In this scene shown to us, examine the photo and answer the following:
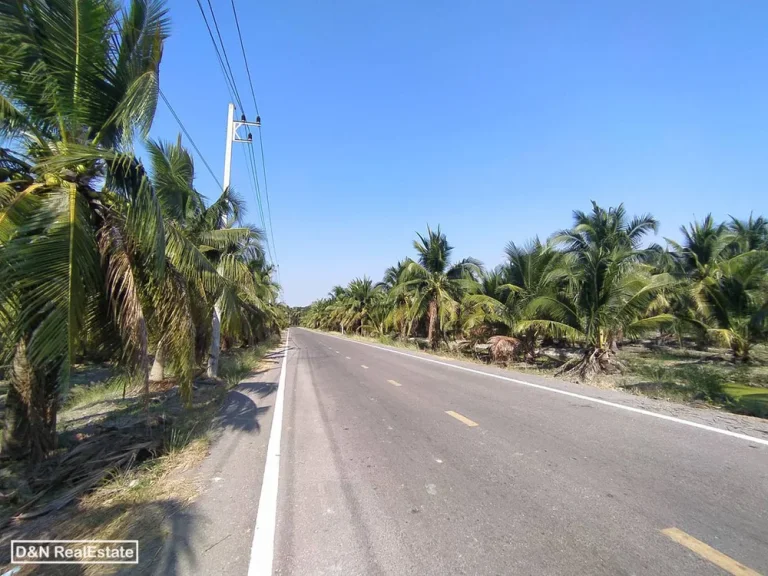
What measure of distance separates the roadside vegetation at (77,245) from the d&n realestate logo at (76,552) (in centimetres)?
98

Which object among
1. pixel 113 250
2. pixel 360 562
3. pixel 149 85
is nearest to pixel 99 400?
pixel 113 250

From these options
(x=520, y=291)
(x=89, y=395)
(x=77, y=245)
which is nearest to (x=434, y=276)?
(x=520, y=291)

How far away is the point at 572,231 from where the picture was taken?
17.2 meters

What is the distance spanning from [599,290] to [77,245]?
48.1 ft

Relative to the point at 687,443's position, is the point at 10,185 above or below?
above

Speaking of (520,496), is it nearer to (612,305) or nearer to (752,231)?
(612,305)

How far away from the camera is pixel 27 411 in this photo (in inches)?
218

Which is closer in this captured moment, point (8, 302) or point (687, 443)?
point (8, 302)

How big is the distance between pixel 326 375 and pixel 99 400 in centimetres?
664

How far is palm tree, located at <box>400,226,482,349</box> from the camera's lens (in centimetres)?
2588

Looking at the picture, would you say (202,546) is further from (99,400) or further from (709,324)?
(709,324)

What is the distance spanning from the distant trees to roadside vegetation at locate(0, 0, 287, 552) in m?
12.9

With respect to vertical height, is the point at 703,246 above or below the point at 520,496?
above

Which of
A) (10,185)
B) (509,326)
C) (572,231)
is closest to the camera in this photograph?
(10,185)
